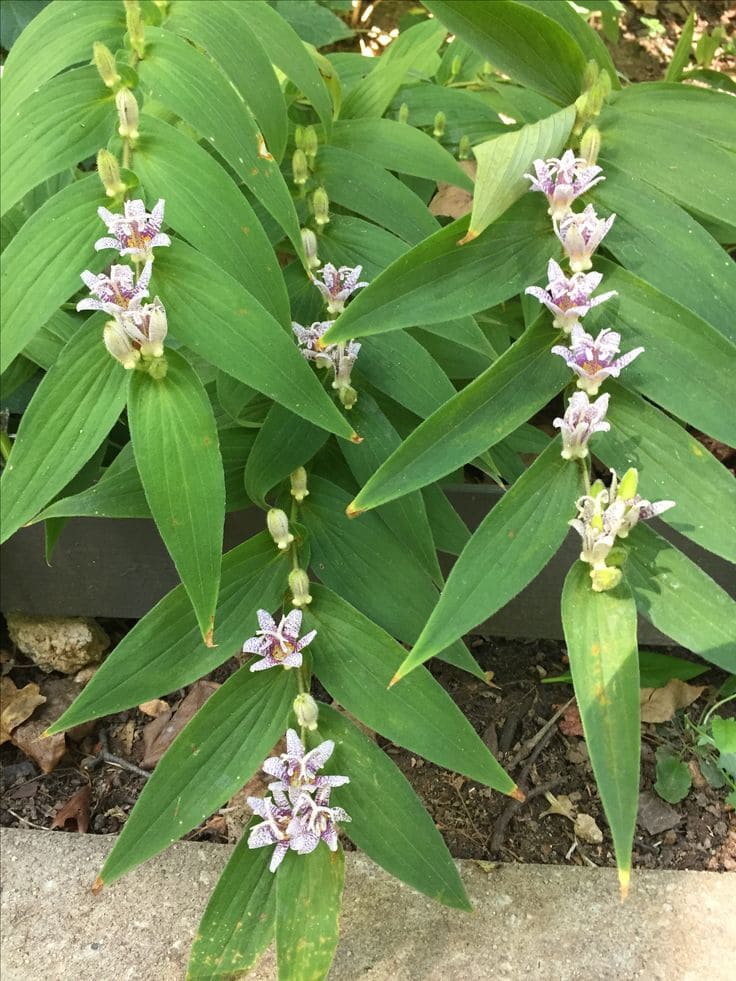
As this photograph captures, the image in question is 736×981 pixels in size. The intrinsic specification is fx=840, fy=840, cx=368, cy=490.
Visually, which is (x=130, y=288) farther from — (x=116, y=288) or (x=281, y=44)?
(x=281, y=44)

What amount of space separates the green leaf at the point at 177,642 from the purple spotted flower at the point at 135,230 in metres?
0.26

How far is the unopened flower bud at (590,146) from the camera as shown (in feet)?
2.20

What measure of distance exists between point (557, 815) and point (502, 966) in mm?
229

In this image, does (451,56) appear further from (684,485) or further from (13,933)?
(13,933)

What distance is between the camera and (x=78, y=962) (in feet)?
2.79

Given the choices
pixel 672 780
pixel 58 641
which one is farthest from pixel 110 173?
pixel 672 780

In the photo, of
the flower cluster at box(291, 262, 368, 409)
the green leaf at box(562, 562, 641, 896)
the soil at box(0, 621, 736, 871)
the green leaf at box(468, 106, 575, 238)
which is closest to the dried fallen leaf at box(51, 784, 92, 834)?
the soil at box(0, 621, 736, 871)

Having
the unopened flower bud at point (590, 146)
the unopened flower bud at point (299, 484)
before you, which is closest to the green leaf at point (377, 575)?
the unopened flower bud at point (299, 484)

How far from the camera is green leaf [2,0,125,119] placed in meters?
0.70

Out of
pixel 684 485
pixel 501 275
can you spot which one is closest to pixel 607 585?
pixel 684 485

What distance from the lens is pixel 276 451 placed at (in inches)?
29.9

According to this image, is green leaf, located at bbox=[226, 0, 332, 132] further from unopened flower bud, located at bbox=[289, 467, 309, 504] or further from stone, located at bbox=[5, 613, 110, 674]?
stone, located at bbox=[5, 613, 110, 674]

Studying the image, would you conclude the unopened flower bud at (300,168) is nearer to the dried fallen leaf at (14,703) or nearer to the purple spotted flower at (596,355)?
the purple spotted flower at (596,355)

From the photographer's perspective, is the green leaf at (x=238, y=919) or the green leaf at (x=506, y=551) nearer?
the green leaf at (x=506, y=551)
